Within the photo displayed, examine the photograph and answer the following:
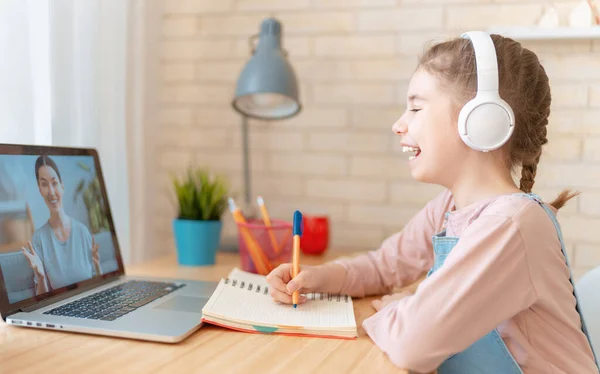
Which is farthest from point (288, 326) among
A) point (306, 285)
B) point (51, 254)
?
point (51, 254)

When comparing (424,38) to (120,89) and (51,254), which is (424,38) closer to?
(120,89)

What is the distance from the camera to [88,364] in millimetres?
700

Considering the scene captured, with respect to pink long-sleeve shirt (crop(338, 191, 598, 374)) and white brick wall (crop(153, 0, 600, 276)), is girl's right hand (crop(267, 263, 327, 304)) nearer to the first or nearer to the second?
pink long-sleeve shirt (crop(338, 191, 598, 374))

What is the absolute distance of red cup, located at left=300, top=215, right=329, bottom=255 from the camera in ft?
4.73

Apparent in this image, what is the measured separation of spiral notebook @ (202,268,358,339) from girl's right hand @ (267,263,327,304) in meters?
0.02

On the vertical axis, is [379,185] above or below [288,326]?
above

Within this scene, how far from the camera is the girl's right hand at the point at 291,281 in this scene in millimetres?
925

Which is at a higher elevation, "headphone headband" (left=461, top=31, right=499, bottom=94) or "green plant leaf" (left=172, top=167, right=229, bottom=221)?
"headphone headband" (left=461, top=31, right=499, bottom=94)

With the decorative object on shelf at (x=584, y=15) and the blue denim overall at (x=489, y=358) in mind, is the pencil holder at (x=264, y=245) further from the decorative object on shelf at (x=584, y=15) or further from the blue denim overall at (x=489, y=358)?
the decorative object on shelf at (x=584, y=15)

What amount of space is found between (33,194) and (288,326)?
47 centimetres

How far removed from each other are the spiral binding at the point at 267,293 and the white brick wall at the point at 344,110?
0.59 m

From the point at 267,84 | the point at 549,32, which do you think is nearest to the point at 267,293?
the point at 267,84

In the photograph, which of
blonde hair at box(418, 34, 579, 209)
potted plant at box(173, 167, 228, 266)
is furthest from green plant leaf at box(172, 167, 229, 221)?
blonde hair at box(418, 34, 579, 209)

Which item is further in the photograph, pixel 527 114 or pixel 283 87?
pixel 283 87
